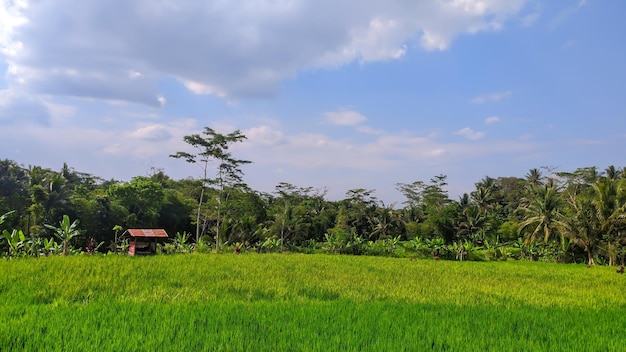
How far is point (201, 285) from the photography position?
317 inches

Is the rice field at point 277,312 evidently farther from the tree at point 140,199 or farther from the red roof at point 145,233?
the tree at point 140,199

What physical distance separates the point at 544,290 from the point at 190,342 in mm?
8609

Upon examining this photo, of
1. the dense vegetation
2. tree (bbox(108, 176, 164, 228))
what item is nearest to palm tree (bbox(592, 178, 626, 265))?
the dense vegetation

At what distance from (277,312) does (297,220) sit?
20.3 m

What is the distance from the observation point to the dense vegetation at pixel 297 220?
19.2 metres

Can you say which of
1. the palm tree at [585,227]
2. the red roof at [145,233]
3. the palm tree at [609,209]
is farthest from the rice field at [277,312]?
the palm tree at [585,227]

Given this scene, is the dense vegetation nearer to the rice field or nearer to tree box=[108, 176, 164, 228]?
tree box=[108, 176, 164, 228]

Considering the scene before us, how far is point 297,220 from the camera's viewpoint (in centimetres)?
2606

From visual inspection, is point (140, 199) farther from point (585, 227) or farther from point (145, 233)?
point (585, 227)

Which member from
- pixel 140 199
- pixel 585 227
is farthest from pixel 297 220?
pixel 585 227

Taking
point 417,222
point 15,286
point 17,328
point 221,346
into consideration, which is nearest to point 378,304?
point 221,346

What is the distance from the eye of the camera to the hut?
12852 mm

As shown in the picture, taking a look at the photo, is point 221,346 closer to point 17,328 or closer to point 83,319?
point 83,319

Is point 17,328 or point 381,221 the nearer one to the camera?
point 17,328
